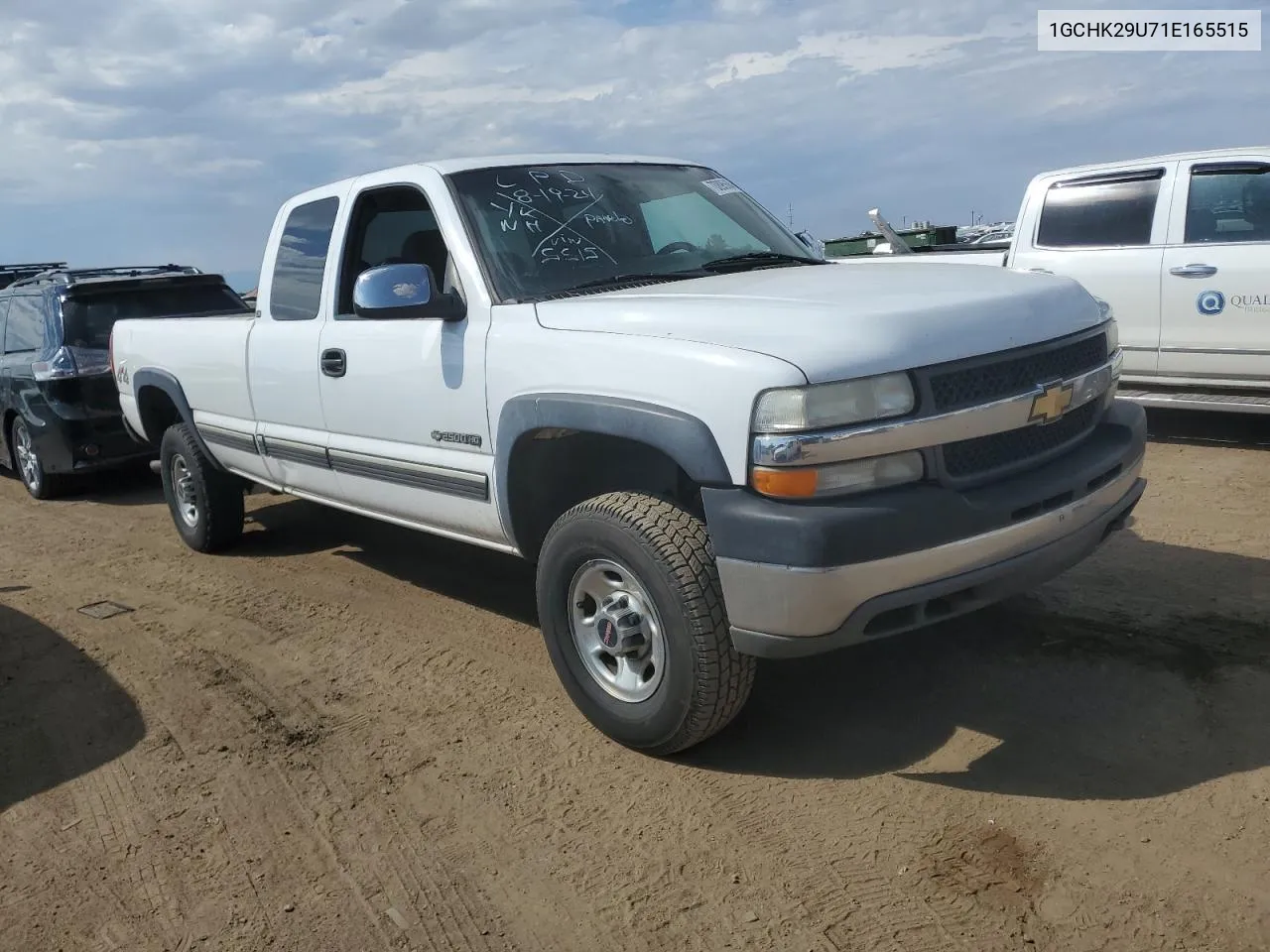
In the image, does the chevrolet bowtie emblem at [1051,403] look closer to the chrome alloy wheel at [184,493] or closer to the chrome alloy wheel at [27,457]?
the chrome alloy wheel at [184,493]

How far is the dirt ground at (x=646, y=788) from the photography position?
8.90 ft

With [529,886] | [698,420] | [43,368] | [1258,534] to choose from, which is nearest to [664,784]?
[529,886]

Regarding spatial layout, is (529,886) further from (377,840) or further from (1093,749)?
(1093,749)

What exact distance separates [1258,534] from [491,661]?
3.75 meters

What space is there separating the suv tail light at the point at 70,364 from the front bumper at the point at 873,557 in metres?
6.82

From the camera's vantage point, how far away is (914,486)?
9.75ft

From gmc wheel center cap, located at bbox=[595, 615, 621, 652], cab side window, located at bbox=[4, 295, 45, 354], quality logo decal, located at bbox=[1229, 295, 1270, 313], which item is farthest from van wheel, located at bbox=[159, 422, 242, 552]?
quality logo decal, located at bbox=[1229, 295, 1270, 313]

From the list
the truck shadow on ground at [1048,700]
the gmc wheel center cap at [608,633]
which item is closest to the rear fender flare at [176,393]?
the gmc wheel center cap at [608,633]

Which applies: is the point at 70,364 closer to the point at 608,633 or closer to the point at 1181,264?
the point at 608,633

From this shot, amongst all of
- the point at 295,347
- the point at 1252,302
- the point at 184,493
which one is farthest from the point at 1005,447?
the point at 184,493

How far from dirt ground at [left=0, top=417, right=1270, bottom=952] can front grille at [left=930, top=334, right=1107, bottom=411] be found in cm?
112

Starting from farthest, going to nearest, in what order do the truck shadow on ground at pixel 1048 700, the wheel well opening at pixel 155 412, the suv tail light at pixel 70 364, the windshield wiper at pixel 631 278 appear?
1. the suv tail light at pixel 70 364
2. the wheel well opening at pixel 155 412
3. the windshield wiper at pixel 631 278
4. the truck shadow on ground at pixel 1048 700

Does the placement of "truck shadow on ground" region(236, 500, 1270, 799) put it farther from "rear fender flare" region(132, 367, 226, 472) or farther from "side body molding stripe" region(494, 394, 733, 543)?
"rear fender flare" region(132, 367, 226, 472)

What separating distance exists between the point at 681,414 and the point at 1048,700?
1680mm
